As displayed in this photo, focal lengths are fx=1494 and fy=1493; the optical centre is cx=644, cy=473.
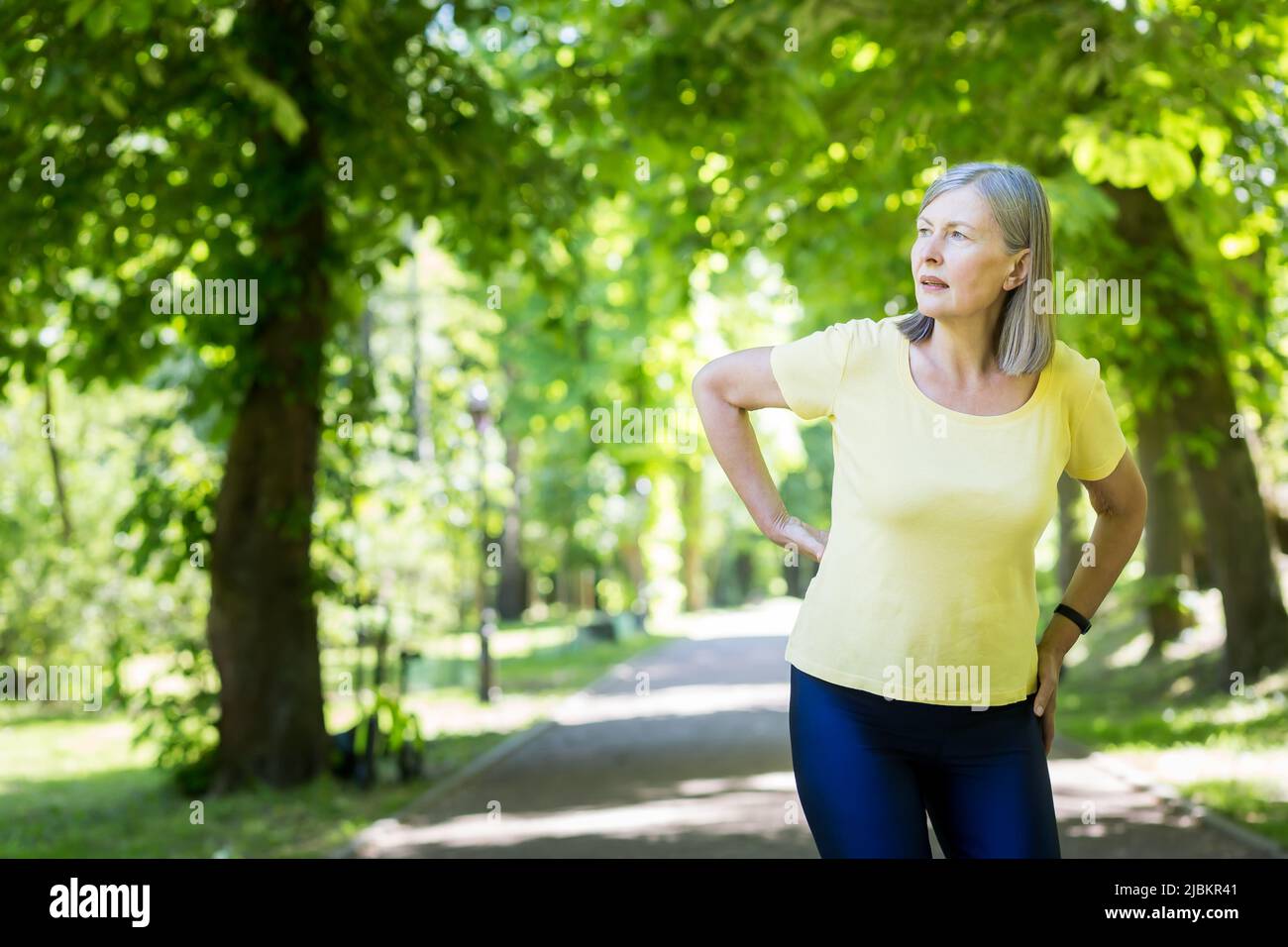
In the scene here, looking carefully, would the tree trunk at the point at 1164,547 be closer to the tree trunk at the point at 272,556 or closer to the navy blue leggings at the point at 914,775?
the tree trunk at the point at 272,556

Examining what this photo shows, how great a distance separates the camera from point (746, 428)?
3287 millimetres

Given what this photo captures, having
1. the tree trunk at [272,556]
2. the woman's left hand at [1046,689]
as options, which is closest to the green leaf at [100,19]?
the tree trunk at [272,556]

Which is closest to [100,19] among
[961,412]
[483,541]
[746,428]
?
[746,428]

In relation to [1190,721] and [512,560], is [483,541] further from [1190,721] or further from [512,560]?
[512,560]

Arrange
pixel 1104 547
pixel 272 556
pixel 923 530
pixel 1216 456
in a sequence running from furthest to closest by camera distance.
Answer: pixel 1216 456
pixel 272 556
pixel 1104 547
pixel 923 530

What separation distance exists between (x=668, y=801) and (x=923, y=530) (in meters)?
8.80

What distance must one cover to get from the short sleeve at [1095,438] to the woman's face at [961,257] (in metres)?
0.29

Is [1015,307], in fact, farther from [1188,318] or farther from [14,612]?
[14,612]
